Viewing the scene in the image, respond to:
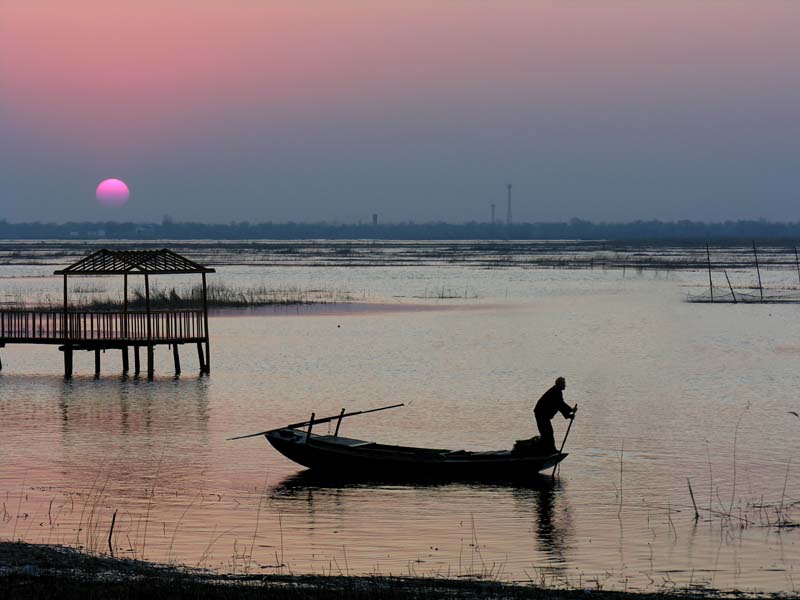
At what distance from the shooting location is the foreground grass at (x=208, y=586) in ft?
48.5

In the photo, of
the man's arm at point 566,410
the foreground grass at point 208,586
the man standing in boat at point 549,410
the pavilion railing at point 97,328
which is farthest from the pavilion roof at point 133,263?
the foreground grass at point 208,586

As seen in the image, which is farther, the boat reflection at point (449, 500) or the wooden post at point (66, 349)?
the wooden post at point (66, 349)

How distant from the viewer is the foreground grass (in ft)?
48.5

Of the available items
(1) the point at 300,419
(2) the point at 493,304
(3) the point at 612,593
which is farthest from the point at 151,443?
(2) the point at 493,304

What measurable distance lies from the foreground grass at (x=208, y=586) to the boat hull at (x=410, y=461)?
27.0ft

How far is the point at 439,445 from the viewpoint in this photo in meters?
29.9

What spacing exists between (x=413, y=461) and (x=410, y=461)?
0.21 feet

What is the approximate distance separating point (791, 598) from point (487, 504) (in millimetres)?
8325

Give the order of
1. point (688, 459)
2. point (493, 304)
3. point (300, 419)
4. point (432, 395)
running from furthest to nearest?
point (493, 304) < point (432, 395) < point (300, 419) < point (688, 459)

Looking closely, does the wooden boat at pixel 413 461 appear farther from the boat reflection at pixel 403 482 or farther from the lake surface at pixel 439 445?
→ the lake surface at pixel 439 445

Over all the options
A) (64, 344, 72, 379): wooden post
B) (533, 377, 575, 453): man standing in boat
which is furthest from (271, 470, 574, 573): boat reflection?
(64, 344, 72, 379): wooden post

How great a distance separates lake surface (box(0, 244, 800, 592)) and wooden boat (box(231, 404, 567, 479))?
0.42m

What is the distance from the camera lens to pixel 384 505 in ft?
75.6

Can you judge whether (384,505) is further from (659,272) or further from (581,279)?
(659,272)
